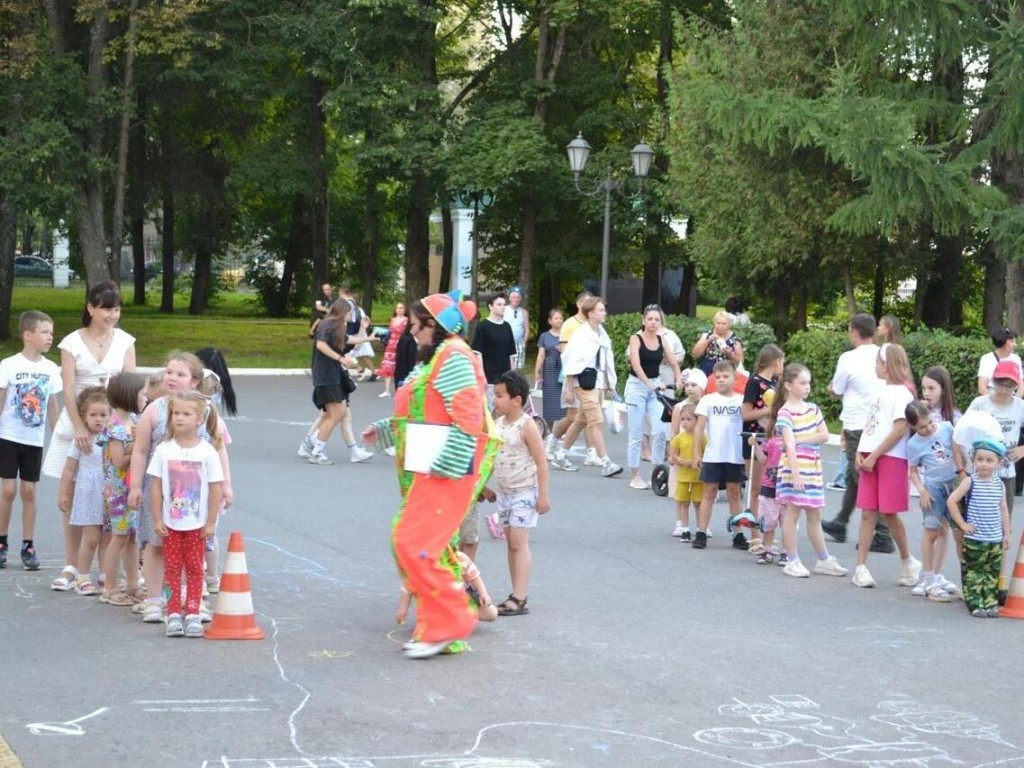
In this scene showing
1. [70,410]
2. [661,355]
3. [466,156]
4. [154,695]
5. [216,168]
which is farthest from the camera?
[216,168]

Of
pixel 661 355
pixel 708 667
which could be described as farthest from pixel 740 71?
pixel 708 667

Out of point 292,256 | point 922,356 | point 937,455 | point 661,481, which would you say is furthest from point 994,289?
point 292,256

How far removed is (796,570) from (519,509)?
8.22 feet

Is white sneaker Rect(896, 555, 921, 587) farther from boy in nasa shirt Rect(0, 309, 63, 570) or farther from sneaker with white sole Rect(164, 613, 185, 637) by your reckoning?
boy in nasa shirt Rect(0, 309, 63, 570)

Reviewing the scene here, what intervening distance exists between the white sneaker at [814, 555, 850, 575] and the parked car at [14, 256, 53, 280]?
74.6 meters

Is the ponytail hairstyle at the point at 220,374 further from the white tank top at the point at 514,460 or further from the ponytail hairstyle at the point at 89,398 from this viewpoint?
the white tank top at the point at 514,460

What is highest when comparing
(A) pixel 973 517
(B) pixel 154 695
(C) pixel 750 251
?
(C) pixel 750 251

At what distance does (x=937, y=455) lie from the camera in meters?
9.80

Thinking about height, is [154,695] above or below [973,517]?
below

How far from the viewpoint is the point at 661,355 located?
1533cm

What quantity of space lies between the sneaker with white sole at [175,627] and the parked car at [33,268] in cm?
7572

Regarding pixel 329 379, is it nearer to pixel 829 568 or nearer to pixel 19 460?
pixel 19 460

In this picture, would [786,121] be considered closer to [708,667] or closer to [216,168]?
[708,667]

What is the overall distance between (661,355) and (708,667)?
26.0 ft
